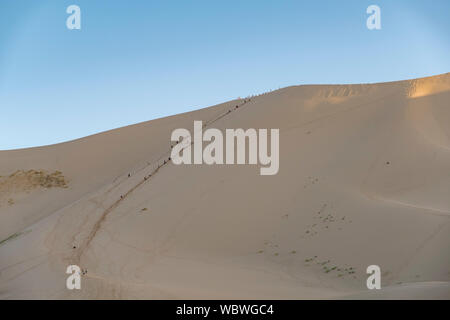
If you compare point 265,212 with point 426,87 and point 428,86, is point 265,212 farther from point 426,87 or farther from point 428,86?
point 428,86

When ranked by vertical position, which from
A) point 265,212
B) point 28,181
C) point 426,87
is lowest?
point 265,212

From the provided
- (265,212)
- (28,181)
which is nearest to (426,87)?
(265,212)

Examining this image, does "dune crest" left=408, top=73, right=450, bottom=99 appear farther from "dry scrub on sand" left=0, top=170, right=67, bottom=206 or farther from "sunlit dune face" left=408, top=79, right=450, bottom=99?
"dry scrub on sand" left=0, top=170, right=67, bottom=206

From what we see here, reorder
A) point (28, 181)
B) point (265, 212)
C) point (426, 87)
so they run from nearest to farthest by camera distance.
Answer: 1. point (265, 212)
2. point (28, 181)
3. point (426, 87)

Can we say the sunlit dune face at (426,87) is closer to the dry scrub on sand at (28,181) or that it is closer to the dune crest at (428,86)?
the dune crest at (428,86)

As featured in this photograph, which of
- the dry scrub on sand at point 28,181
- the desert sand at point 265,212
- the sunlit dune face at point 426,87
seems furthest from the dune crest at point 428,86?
the dry scrub on sand at point 28,181

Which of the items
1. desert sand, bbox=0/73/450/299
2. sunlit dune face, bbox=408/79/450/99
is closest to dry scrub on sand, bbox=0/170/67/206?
desert sand, bbox=0/73/450/299

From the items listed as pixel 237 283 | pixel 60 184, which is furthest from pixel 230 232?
pixel 60 184

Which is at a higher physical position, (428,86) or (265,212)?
(428,86)
